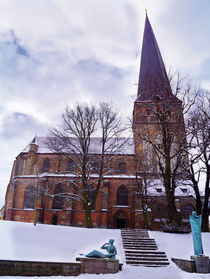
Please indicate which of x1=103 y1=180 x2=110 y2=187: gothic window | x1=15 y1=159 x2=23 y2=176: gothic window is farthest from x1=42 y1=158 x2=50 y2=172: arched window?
x1=103 y1=180 x2=110 y2=187: gothic window

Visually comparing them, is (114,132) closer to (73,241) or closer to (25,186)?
(73,241)

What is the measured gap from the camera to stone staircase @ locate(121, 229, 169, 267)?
416 inches

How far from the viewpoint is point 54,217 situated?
2875 centimetres

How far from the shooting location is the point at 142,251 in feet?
38.1

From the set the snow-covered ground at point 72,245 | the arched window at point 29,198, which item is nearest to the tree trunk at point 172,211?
the snow-covered ground at point 72,245

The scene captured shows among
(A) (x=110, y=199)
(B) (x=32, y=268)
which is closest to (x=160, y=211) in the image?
(A) (x=110, y=199)

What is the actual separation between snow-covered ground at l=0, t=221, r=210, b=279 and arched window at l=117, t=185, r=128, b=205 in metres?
15.1

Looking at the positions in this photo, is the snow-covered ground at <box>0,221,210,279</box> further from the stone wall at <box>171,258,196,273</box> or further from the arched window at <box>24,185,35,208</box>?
the arched window at <box>24,185,35,208</box>

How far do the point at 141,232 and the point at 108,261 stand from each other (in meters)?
6.42

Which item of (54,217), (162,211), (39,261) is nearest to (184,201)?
(162,211)

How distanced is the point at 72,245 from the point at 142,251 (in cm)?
361

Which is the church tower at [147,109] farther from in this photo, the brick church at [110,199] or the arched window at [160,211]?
the arched window at [160,211]

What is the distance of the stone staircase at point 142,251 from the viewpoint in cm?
1056

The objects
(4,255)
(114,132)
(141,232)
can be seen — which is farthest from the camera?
(114,132)
